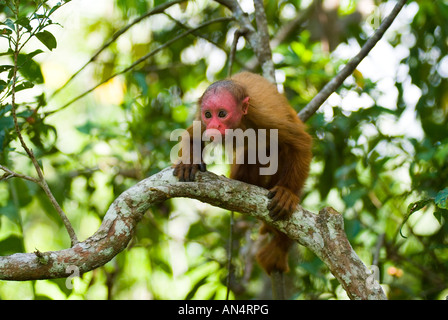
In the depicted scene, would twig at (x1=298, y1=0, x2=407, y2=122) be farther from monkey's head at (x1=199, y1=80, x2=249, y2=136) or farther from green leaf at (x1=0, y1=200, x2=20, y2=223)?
green leaf at (x1=0, y1=200, x2=20, y2=223)

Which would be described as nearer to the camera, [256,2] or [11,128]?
[11,128]

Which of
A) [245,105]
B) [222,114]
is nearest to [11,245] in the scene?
[222,114]

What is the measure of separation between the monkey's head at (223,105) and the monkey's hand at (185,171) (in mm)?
374

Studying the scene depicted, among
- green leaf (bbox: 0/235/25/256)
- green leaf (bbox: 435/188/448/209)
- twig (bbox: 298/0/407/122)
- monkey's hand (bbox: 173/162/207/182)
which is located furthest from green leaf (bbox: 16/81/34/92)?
green leaf (bbox: 435/188/448/209)

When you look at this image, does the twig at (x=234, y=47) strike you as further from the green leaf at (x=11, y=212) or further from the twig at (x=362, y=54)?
the green leaf at (x=11, y=212)

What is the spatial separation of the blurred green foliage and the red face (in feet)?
3.52

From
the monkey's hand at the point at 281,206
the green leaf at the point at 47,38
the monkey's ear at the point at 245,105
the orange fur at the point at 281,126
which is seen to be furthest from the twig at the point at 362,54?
the green leaf at the point at 47,38

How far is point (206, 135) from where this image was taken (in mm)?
3820

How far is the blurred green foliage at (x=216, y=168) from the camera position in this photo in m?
4.92

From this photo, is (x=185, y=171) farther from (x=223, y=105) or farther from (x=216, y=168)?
(x=216, y=168)

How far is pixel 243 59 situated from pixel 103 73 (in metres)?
1.71
